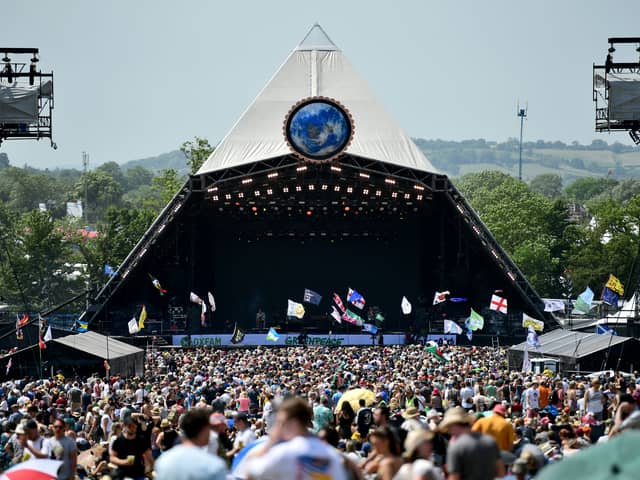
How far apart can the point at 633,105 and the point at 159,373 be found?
1803cm

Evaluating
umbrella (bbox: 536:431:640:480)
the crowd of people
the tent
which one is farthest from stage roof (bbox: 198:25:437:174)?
umbrella (bbox: 536:431:640:480)

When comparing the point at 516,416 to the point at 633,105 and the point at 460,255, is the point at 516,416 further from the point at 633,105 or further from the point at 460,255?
the point at 460,255

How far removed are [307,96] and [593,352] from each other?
27.7m

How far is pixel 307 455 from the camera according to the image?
6.97 m

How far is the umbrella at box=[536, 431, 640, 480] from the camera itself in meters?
5.82

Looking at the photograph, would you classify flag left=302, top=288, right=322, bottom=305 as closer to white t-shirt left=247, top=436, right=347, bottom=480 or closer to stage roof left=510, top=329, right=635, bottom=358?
stage roof left=510, top=329, right=635, bottom=358

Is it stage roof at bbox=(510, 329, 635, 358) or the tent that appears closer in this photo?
the tent

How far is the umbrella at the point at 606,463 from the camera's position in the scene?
19.1 feet

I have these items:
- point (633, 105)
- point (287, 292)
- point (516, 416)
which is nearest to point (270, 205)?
point (287, 292)

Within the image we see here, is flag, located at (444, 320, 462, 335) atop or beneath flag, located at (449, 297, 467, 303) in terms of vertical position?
beneath

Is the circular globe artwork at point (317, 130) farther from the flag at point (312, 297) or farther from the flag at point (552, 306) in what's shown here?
the flag at point (552, 306)

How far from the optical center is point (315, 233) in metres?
54.7

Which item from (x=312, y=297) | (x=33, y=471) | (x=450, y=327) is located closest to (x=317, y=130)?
(x=312, y=297)

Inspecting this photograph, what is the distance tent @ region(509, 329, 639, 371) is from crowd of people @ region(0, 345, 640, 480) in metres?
0.78
